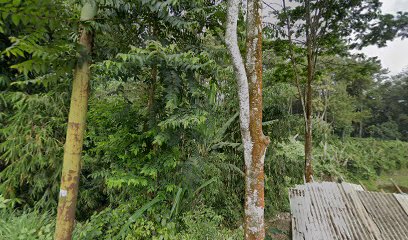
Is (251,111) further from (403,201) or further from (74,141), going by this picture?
(403,201)

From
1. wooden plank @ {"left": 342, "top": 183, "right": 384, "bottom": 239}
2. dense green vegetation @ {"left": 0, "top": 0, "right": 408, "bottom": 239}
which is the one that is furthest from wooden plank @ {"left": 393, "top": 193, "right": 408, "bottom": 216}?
dense green vegetation @ {"left": 0, "top": 0, "right": 408, "bottom": 239}

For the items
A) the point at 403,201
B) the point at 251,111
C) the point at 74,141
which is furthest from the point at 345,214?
the point at 74,141

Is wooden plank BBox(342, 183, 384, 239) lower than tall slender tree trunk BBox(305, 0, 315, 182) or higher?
lower

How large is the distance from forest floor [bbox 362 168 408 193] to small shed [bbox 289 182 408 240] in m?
11.9

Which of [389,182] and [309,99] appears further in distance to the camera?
[389,182]

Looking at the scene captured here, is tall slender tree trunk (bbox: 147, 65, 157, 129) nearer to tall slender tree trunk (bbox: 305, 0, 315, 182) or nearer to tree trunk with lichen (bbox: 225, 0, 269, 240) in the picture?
tree trunk with lichen (bbox: 225, 0, 269, 240)

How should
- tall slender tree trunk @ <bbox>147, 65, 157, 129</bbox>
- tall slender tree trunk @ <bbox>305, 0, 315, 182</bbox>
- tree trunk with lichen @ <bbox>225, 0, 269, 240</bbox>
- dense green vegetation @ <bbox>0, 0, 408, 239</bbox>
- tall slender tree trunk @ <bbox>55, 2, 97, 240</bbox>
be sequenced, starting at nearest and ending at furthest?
tall slender tree trunk @ <bbox>55, 2, 97, 240</bbox>
dense green vegetation @ <bbox>0, 0, 408, 239</bbox>
tree trunk with lichen @ <bbox>225, 0, 269, 240</bbox>
tall slender tree trunk @ <bbox>147, 65, 157, 129</bbox>
tall slender tree trunk @ <bbox>305, 0, 315, 182</bbox>

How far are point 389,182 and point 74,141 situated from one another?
58.9 ft

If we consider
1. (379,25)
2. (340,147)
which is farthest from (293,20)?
(340,147)

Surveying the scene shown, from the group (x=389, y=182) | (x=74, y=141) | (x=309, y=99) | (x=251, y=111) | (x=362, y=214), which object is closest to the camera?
(x=74, y=141)

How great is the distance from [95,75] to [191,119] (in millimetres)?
999

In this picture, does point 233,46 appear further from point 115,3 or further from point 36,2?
point 36,2

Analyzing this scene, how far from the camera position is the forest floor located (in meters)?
13.8

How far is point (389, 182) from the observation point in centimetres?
1466
